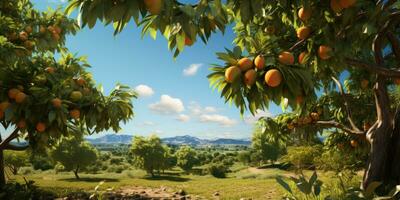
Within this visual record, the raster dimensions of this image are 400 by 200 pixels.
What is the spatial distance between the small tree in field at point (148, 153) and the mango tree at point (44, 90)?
4153cm

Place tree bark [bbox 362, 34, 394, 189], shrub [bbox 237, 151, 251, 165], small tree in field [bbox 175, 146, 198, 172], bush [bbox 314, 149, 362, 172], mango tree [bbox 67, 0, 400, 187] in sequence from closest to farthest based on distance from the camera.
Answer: mango tree [bbox 67, 0, 400, 187], tree bark [bbox 362, 34, 394, 189], bush [bbox 314, 149, 362, 172], small tree in field [bbox 175, 146, 198, 172], shrub [bbox 237, 151, 251, 165]

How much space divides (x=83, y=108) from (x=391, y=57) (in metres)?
7.15

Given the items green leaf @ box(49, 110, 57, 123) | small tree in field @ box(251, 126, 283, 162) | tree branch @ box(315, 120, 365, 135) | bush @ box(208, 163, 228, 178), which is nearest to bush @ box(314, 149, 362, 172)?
tree branch @ box(315, 120, 365, 135)

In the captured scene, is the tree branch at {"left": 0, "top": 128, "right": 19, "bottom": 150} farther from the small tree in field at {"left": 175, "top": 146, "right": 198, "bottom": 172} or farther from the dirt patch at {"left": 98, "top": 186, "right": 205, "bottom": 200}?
the small tree in field at {"left": 175, "top": 146, "right": 198, "bottom": 172}

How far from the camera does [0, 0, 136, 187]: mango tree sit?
5035 millimetres

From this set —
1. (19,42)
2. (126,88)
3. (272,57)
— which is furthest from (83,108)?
(272,57)

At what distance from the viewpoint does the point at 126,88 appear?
270 inches

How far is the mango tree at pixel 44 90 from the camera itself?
5035 millimetres

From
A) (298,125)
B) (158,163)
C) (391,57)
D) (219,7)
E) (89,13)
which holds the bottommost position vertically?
(158,163)

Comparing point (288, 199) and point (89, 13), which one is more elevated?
point (89, 13)

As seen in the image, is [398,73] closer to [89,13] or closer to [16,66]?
[89,13]

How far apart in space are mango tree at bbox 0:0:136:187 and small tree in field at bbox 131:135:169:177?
41.5m

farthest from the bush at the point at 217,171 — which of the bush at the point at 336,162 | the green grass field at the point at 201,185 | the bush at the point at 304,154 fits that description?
the bush at the point at 336,162

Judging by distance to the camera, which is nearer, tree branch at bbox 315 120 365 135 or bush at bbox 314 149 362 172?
tree branch at bbox 315 120 365 135
